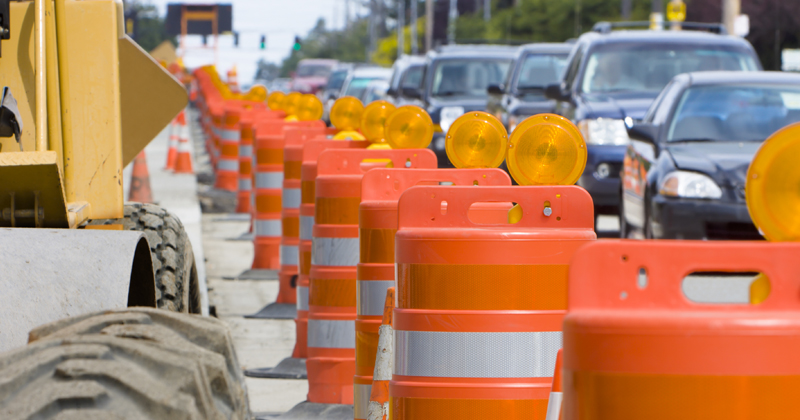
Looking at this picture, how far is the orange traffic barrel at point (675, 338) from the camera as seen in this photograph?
96.6 inches

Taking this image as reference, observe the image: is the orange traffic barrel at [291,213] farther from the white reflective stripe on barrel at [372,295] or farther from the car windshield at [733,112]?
the white reflective stripe on barrel at [372,295]

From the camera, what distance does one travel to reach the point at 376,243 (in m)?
5.24

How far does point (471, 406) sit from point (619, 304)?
4.42 ft

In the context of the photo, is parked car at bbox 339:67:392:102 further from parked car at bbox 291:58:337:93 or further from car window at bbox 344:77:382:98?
parked car at bbox 291:58:337:93

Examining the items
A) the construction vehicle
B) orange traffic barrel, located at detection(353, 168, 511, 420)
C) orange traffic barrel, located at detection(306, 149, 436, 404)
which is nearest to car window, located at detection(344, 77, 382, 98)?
orange traffic barrel, located at detection(306, 149, 436, 404)

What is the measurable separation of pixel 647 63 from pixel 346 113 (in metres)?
5.28

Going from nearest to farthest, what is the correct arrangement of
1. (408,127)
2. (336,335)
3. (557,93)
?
1. (336,335)
2. (408,127)
3. (557,93)

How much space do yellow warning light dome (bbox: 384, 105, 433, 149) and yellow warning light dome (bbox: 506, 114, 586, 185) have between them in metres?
2.51

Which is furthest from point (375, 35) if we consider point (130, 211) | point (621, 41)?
point (130, 211)

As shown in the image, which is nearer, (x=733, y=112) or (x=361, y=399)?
(x=361, y=399)

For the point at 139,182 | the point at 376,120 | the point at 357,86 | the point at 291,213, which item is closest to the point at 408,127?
the point at 376,120

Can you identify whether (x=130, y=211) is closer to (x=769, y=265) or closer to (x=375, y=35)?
(x=769, y=265)

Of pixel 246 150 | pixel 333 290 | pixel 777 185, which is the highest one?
pixel 777 185

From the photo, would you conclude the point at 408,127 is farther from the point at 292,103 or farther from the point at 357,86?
the point at 357,86
